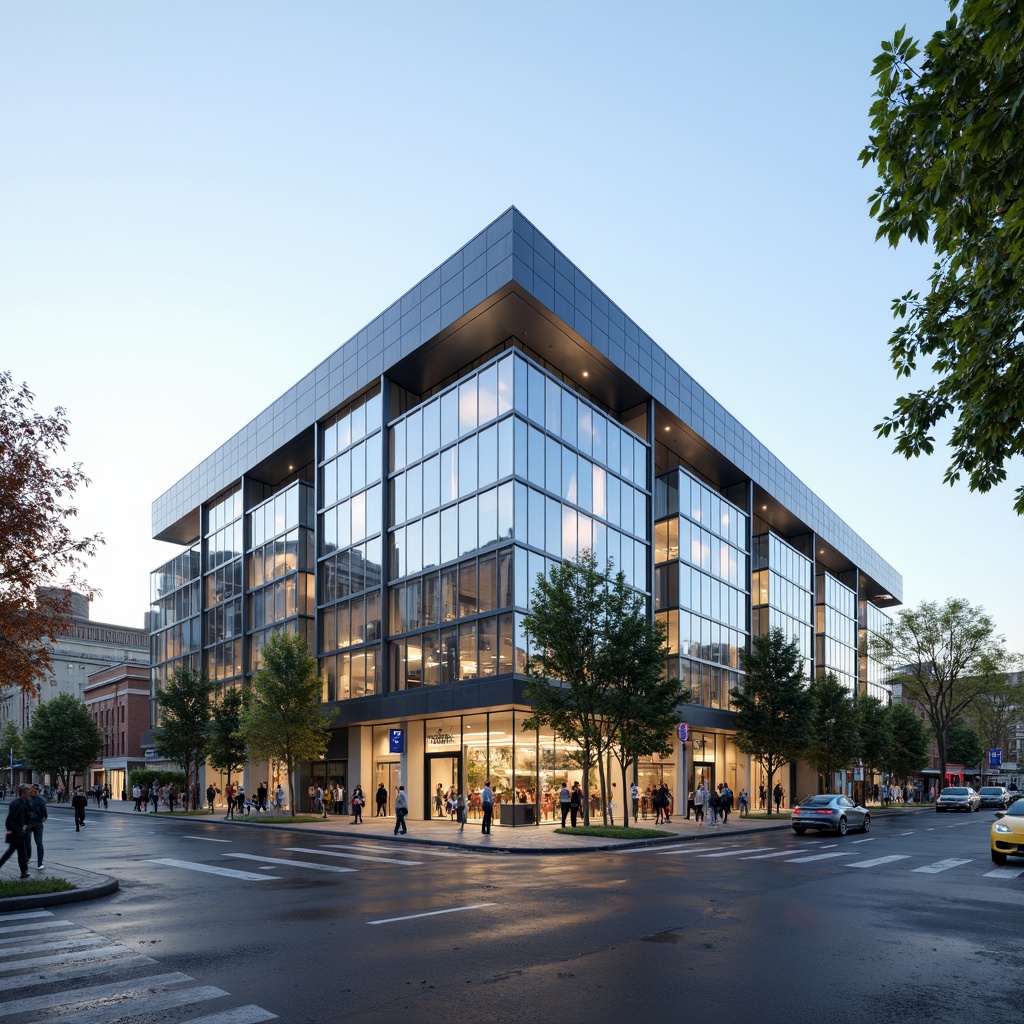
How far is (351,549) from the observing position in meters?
46.0

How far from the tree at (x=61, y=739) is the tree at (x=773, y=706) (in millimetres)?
62264

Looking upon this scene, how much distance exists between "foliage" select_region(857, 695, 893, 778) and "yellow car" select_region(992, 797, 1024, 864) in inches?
1713

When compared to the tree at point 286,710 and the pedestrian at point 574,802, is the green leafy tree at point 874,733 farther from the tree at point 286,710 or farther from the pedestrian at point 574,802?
the tree at point 286,710

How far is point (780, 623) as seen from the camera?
Answer: 205ft

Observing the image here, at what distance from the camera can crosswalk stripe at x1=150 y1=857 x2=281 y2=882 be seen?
1778 centimetres

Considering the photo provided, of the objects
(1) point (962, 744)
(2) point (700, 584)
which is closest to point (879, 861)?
(2) point (700, 584)

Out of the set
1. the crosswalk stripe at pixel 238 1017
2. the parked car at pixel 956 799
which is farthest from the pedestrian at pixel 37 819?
the parked car at pixel 956 799

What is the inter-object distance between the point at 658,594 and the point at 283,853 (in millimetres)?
29234

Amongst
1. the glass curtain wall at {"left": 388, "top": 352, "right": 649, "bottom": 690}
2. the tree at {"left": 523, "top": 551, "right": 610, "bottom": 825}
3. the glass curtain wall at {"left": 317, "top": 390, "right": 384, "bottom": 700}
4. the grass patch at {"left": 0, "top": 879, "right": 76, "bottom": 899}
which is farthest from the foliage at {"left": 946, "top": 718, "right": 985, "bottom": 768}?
the grass patch at {"left": 0, "top": 879, "right": 76, "bottom": 899}

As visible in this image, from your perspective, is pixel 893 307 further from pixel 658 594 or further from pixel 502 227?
pixel 658 594

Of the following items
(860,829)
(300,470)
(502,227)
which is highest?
(502,227)

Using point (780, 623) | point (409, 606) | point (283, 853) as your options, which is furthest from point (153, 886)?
point (780, 623)

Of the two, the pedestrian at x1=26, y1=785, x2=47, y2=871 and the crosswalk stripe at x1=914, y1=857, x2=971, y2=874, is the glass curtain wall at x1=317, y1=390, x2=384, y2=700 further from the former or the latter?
the crosswalk stripe at x1=914, y1=857, x2=971, y2=874

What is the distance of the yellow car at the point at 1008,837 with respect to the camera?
812 inches
